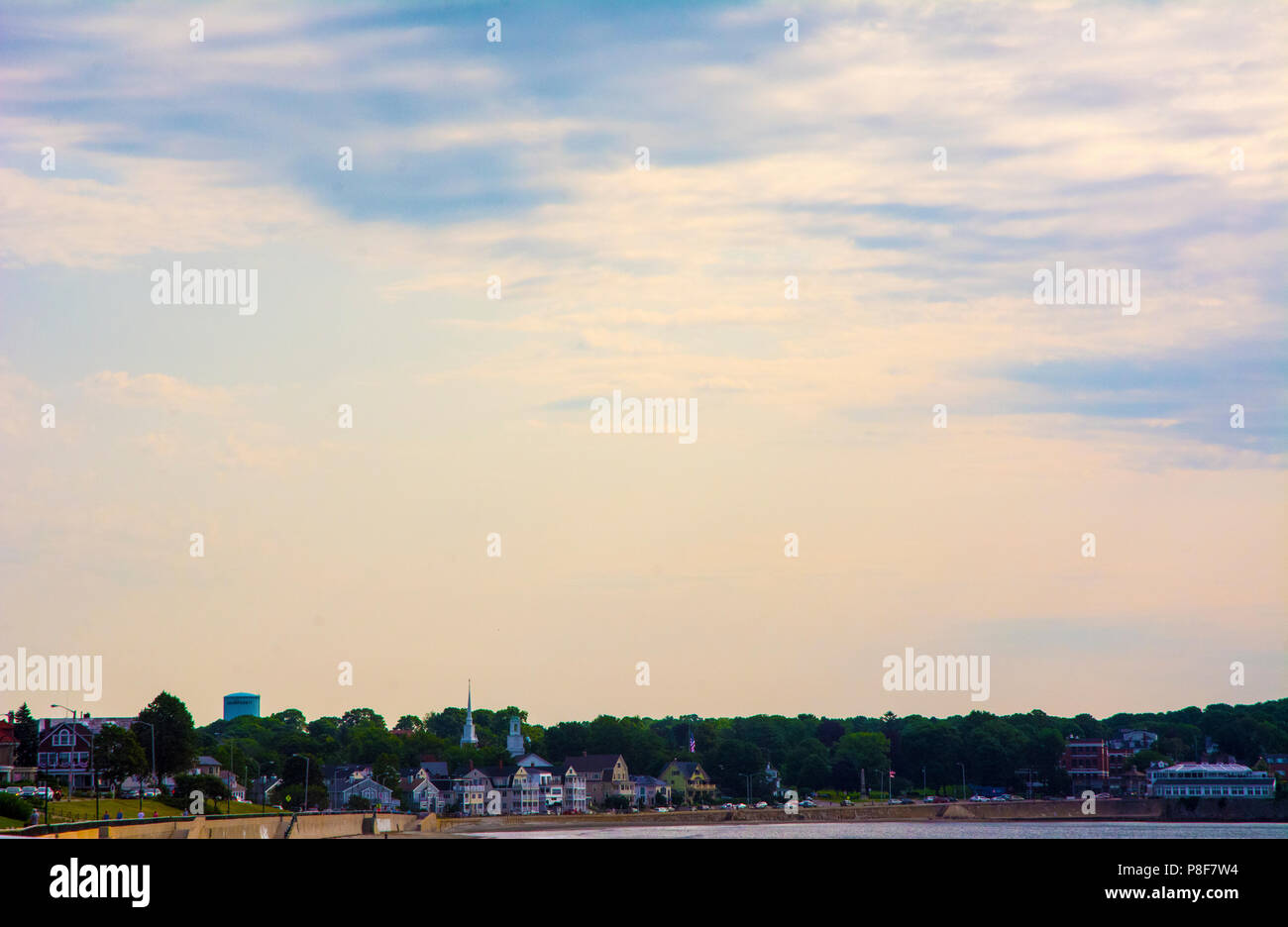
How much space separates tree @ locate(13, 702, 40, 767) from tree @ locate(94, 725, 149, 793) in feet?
46.7

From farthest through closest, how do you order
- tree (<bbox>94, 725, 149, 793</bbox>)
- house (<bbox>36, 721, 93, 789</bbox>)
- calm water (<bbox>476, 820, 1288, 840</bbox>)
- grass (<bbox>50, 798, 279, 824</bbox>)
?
calm water (<bbox>476, 820, 1288, 840</bbox>)
house (<bbox>36, 721, 93, 789</bbox>)
tree (<bbox>94, 725, 149, 793</bbox>)
grass (<bbox>50, 798, 279, 824</bbox>)

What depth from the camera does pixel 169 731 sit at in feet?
464

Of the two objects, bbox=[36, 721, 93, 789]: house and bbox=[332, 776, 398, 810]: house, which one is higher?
bbox=[36, 721, 93, 789]: house

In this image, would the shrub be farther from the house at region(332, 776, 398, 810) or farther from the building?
the house at region(332, 776, 398, 810)

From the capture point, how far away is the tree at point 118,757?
132 meters

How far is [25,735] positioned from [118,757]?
80.7ft

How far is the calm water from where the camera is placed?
5940 inches

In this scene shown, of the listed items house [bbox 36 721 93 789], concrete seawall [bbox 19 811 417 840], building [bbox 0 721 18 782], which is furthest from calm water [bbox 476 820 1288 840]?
building [bbox 0 721 18 782]

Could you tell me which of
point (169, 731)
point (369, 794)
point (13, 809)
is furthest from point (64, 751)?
point (13, 809)
